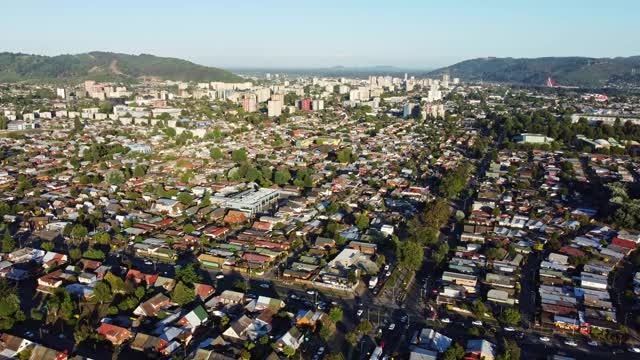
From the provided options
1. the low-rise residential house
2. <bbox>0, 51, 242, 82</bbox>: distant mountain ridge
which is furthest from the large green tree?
<bbox>0, 51, 242, 82</bbox>: distant mountain ridge

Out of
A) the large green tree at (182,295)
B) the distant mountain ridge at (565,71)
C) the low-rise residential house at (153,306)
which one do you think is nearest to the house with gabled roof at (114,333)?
the low-rise residential house at (153,306)

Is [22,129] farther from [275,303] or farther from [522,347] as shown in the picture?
[522,347]

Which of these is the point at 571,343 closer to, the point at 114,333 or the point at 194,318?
the point at 194,318

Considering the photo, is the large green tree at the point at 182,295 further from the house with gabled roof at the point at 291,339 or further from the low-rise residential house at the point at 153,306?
the house with gabled roof at the point at 291,339

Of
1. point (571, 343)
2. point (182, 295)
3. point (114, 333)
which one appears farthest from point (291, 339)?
point (571, 343)

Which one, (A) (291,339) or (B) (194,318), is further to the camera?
(B) (194,318)

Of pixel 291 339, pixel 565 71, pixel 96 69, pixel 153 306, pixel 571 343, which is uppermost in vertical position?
pixel 565 71
